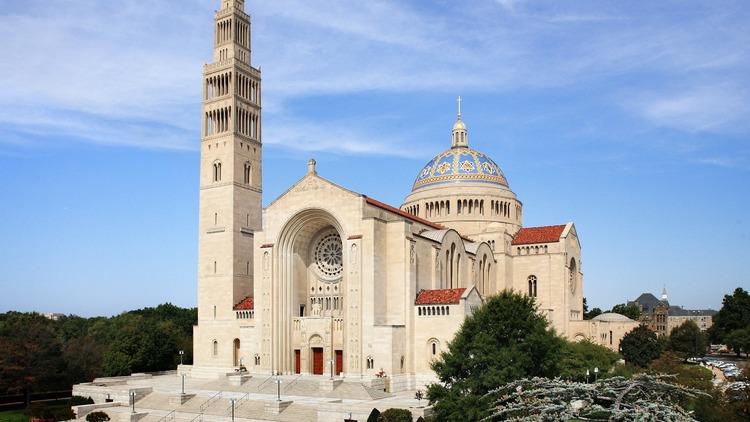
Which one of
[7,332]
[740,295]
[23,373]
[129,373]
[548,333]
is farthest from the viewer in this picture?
[740,295]

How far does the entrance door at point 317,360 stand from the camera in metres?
50.8

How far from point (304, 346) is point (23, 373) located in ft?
63.3

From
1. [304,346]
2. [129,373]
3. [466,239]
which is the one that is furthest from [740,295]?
[129,373]

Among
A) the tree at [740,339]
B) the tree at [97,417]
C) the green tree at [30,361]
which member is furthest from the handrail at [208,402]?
the tree at [740,339]

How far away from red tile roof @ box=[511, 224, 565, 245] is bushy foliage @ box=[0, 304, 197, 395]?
33.4m

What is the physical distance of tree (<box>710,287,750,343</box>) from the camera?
4107 inches

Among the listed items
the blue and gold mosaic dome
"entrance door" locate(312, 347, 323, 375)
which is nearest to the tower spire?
the blue and gold mosaic dome

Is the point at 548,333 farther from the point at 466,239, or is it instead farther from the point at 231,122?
the point at 231,122

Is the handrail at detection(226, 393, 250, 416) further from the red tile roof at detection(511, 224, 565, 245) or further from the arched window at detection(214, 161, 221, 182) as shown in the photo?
the red tile roof at detection(511, 224, 565, 245)

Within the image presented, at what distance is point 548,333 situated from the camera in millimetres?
34844

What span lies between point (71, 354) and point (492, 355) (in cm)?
4293

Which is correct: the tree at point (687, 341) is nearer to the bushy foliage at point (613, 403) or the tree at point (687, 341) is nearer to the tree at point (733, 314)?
the tree at point (733, 314)

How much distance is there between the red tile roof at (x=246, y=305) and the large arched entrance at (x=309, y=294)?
353 cm

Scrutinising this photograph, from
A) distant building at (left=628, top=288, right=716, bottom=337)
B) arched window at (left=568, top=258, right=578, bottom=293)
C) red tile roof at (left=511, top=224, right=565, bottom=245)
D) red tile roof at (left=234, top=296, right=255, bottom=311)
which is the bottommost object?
distant building at (left=628, top=288, right=716, bottom=337)
